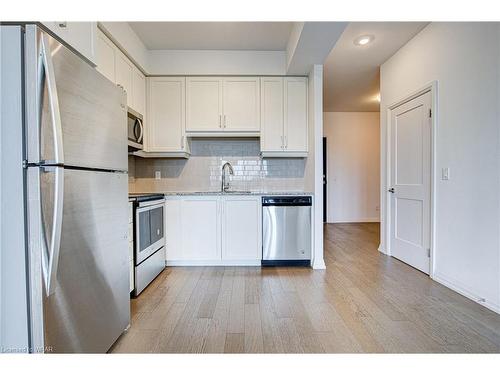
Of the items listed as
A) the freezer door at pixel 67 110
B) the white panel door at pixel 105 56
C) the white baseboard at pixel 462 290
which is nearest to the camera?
the freezer door at pixel 67 110

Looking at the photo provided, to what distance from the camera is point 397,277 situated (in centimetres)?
286

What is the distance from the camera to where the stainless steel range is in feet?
7.95

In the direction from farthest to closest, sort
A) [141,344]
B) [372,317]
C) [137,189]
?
[137,189]
[372,317]
[141,344]

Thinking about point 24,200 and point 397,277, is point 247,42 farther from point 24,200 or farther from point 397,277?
point 397,277

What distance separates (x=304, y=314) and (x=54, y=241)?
169 centimetres

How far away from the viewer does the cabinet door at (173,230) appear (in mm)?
3213

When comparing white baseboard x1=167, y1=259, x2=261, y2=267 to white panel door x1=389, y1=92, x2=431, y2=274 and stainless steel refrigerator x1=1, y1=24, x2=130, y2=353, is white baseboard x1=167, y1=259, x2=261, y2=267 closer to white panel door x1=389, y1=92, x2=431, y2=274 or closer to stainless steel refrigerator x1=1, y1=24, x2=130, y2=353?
stainless steel refrigerator x1=1, y1=24, x2=130, y2=353

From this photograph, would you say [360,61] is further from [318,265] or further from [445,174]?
[318,265]

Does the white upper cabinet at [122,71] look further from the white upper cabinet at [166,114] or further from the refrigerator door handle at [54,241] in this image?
the refrigerator door handle at [54,241]

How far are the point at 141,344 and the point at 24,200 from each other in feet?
3.61

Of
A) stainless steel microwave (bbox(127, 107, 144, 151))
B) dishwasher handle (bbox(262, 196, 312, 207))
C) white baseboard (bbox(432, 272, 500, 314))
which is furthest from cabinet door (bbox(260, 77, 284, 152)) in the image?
white baseboard (bbox(432, 272, 500, 314))

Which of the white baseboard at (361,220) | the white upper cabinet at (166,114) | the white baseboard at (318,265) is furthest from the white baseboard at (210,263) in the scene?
the white baseboard at (361,220)
